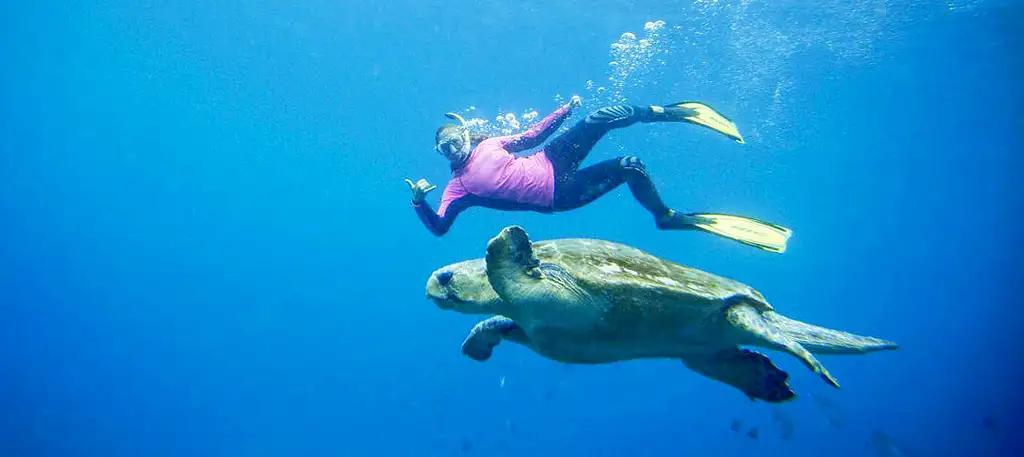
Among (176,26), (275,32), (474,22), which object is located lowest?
(474,22)

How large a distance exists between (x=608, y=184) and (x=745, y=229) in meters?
1.68

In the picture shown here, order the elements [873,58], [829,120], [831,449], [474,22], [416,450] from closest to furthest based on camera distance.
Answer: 1. [474,22]
2. [873,58]
3. [829,120]
4. [831,449]
5. [416,450]

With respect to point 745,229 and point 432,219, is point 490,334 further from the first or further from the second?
point 745,229

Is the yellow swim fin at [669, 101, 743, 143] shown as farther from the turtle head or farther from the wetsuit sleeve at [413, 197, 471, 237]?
the turtle head

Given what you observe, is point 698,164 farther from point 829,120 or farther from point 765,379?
point 765,379

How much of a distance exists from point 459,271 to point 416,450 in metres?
31.2

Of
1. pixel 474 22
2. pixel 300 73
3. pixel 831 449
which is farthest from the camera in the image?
pixel 831 449

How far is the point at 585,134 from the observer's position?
19.8 ft

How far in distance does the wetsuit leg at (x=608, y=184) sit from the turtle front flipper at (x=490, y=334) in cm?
245

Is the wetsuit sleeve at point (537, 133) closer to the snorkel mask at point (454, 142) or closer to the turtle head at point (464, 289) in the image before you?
the snorkel mask at point (454, 142)

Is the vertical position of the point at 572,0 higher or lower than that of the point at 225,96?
lower

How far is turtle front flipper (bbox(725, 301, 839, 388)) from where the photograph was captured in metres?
2.76

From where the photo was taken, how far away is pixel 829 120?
25891mm

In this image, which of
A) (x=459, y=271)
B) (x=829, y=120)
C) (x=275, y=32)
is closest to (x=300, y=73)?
(x=275, y=32)
